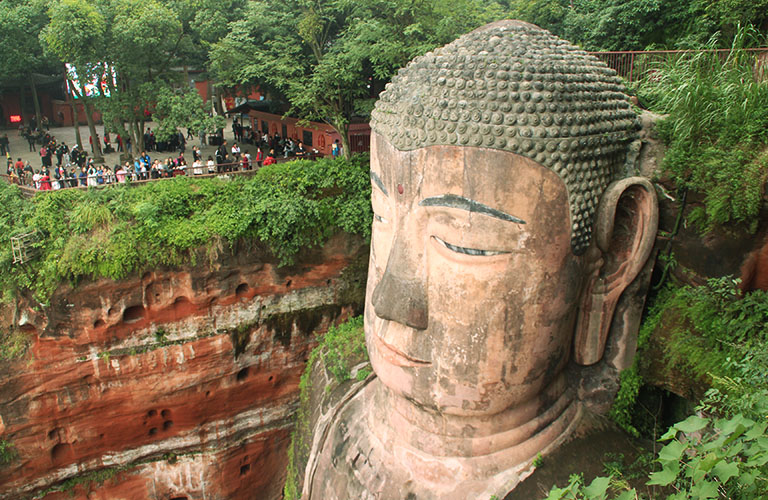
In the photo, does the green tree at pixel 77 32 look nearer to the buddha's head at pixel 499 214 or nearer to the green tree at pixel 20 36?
the green tree at pixel 20 36

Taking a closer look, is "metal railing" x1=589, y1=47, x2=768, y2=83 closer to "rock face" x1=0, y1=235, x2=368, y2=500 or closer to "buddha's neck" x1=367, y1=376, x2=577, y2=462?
"buddha's neck" x1=367, y1=376, x2=577, y2=462

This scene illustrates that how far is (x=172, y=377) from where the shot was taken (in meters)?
11.7

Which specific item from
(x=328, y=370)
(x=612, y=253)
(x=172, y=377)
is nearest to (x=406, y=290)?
(x=612, y=253)

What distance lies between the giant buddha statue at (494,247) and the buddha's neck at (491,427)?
0.5 inches

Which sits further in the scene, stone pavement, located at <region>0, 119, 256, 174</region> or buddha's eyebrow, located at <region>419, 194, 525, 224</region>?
stone pavement, located at <region>0, 119, 256, 174</region>

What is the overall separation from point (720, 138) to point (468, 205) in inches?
85.1

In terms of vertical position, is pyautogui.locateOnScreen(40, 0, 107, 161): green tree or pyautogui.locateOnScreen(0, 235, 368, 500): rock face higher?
pyautogui.locateOnScreen(40, 0, 107, 161): green tree

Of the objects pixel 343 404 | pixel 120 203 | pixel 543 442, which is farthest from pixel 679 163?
pixel 120 203

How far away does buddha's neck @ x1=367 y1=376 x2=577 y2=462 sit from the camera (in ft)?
17.0

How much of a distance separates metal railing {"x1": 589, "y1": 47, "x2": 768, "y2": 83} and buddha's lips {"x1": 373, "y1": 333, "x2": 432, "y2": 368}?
3.81 m

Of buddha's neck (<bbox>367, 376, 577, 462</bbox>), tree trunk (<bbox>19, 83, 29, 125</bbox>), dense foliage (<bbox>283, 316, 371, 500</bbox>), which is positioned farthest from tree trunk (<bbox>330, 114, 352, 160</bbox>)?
tree trunk (<bbox>19, 83, 29, 125</bbox>)

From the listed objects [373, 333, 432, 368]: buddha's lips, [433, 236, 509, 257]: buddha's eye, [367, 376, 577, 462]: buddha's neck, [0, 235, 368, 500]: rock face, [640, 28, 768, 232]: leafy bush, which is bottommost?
[0, 235, 368, 500]: rock face

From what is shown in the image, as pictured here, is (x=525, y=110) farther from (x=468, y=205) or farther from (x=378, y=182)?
(x=378, y=182)

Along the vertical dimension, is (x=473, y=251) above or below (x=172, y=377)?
above
